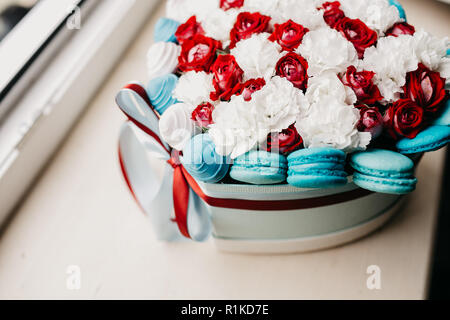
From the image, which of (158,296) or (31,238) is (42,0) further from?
(158,296)

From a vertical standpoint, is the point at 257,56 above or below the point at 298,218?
above

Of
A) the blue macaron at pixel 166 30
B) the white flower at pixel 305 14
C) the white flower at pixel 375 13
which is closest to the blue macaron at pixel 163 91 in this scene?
the blue macaron at pixel 166 30

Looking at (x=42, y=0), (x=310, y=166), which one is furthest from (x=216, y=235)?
(x=42, y=0)

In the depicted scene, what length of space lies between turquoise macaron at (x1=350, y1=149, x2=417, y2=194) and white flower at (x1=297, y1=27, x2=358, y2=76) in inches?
5.1

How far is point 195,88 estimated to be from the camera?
521 mm

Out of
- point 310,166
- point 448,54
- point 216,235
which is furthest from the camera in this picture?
point 216,235

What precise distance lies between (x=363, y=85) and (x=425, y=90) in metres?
0.09

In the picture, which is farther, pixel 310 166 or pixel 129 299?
pixel 129 299

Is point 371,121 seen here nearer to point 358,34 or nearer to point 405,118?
point 405,118

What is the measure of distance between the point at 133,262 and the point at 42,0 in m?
0.66

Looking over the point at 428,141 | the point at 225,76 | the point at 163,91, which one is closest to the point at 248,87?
the point at 225,76

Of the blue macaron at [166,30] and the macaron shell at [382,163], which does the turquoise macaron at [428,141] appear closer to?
the macaron shell at [382,163]

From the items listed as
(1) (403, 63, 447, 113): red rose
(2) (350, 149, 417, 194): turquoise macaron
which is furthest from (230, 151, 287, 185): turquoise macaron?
(1) (403, 63, 447, 113): red rose

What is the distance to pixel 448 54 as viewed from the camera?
57 centimetres
